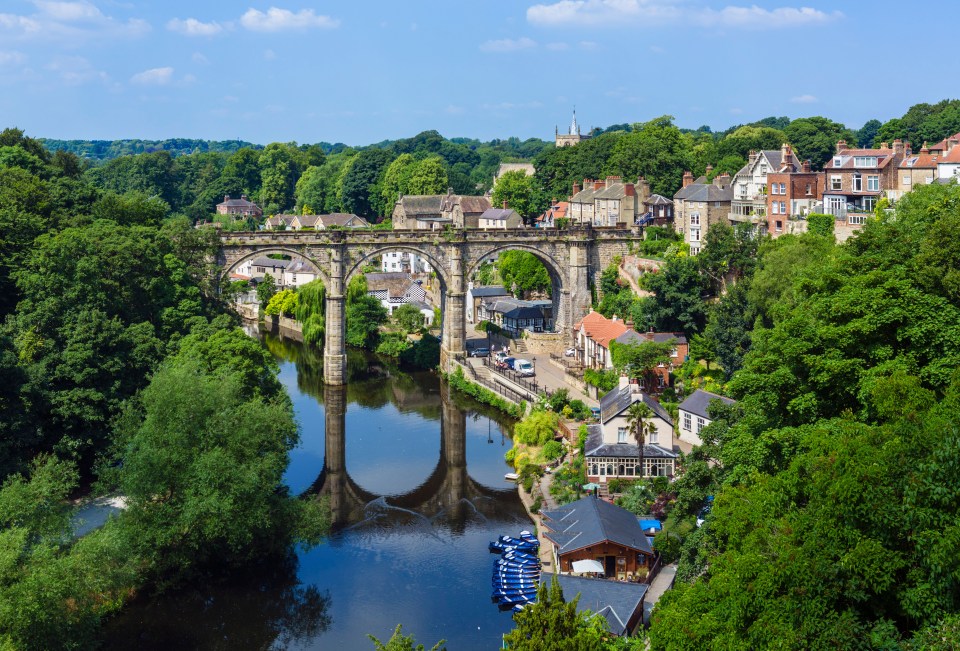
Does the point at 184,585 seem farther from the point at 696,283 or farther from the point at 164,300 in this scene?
the point at 696,283

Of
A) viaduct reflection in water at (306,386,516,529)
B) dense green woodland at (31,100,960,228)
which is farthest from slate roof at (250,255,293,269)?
viaduct reflection in water at (306,386,516,529)

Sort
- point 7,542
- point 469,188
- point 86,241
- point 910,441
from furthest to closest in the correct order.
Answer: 1. point 469,188
2. point 86,241
3. point 7,542
4. point 910,441

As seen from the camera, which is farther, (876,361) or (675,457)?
(675,457)

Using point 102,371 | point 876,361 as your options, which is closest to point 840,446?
point 876,361

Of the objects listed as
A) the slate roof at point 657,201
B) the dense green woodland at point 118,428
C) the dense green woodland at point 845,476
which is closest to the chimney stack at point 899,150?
the slate roof at point 657,201

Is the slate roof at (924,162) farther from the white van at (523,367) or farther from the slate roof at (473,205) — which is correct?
the slate roof at (473,205)
